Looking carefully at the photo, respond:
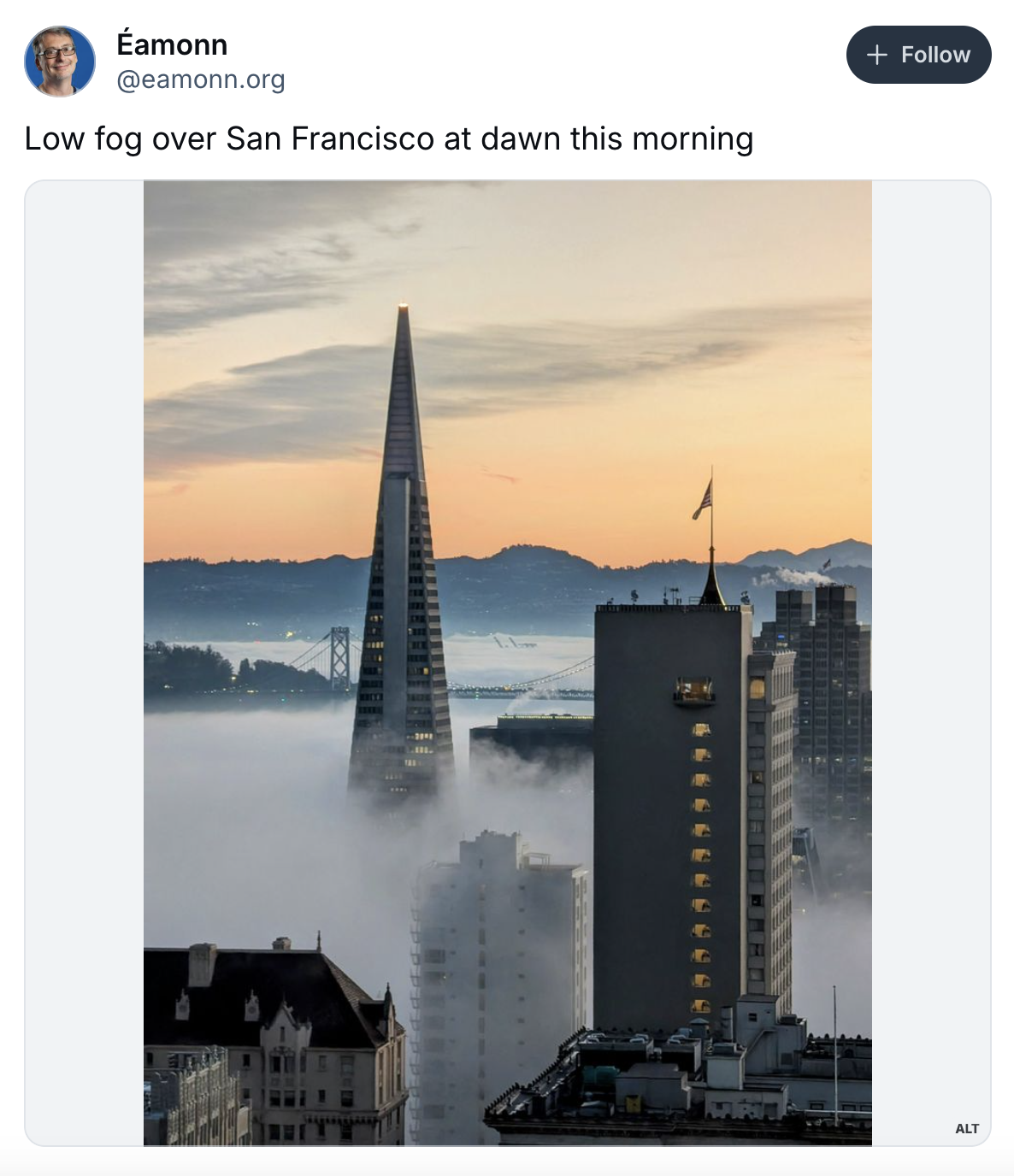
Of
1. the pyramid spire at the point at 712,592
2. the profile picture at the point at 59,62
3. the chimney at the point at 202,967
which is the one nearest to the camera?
the profile picture at the point at 59,62

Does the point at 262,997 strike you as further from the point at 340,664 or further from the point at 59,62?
the point at 59,62

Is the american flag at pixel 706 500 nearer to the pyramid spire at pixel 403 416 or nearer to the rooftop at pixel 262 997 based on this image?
the pyramid spire at pixel 403 416

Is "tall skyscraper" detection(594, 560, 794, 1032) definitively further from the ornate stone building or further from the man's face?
the man's face

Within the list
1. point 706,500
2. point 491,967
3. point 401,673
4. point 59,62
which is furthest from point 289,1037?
point 59,62

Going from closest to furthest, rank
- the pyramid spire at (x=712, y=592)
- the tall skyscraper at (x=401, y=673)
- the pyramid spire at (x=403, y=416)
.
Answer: the pyramid spire at (x=403, y=416) < the pyramid spire at (x=712, y=592) < the tall skyscraper at (x=401, y=673)

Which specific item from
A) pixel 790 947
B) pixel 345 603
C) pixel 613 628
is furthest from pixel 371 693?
pixel 790 947

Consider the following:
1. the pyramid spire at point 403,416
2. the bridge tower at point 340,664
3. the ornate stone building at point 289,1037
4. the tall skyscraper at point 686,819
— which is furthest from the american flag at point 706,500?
the bridge tower at point 340,664

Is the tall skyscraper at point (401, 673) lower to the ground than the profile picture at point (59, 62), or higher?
lower
